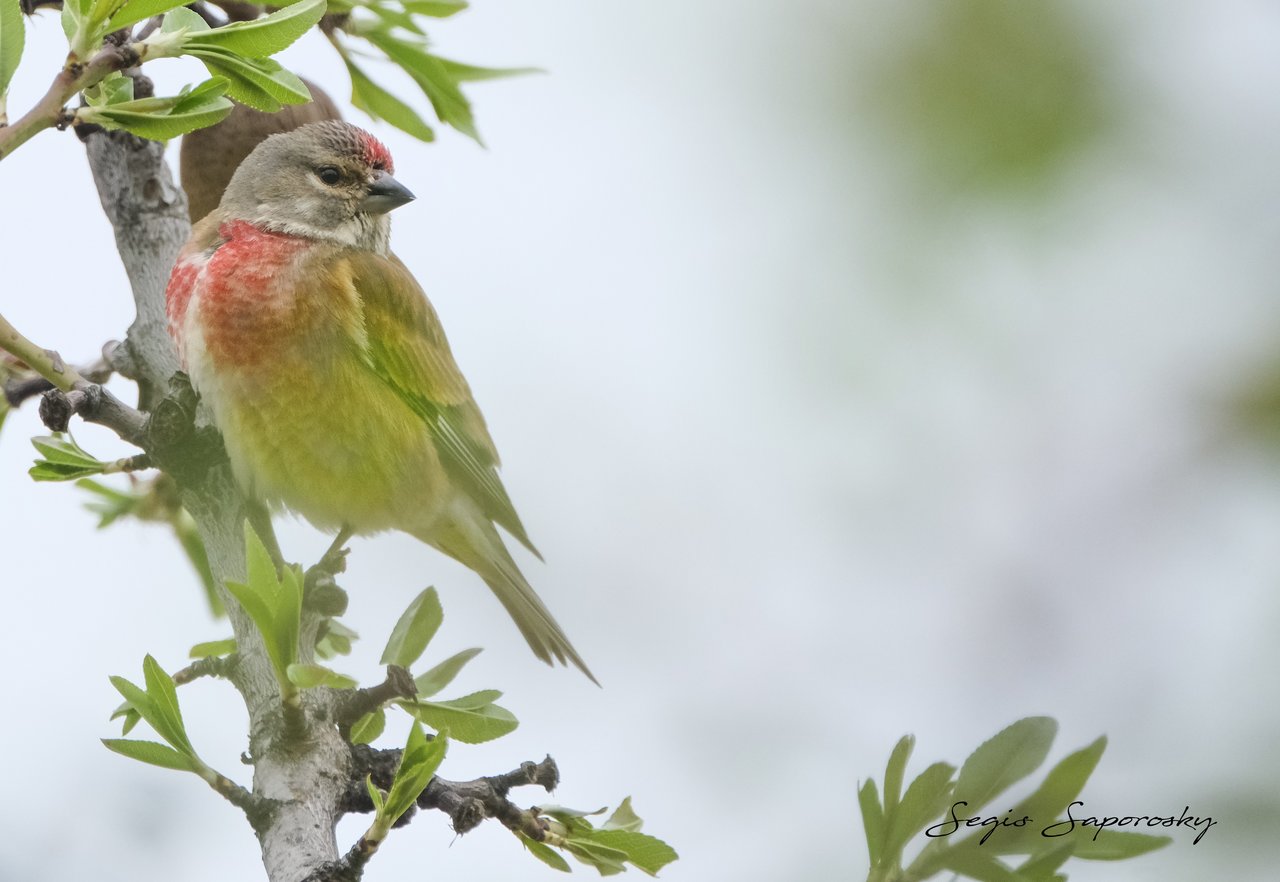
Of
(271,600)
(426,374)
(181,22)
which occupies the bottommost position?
(271,600)

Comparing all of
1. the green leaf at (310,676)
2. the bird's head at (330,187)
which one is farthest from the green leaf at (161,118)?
the bird's head at (330,187)

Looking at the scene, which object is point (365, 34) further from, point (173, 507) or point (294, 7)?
point (173, 507)

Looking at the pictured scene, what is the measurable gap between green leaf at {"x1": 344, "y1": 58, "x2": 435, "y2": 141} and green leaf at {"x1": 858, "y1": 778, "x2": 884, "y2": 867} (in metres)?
2.11

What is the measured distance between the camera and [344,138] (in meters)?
5.27

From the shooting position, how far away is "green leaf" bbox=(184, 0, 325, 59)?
7.82 ft

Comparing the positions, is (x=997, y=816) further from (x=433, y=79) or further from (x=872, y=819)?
(x=433, y=79)

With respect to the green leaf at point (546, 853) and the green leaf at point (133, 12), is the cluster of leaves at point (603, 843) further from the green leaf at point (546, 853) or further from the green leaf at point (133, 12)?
the green leaf at point (133, 12)

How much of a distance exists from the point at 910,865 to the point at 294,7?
1779 millimetres

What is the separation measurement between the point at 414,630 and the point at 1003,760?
3.99ft

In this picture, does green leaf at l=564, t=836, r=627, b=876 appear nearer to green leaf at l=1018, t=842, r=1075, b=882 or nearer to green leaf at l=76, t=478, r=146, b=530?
green leaf at l=1018, t=842, r=1075, b=882

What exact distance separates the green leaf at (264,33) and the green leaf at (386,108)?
3.72ft

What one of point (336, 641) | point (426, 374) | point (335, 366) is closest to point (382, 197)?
point (426, 374)

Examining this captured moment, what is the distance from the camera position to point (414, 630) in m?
2.73

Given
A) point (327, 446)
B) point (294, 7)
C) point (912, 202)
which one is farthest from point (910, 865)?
point (327, 446)
